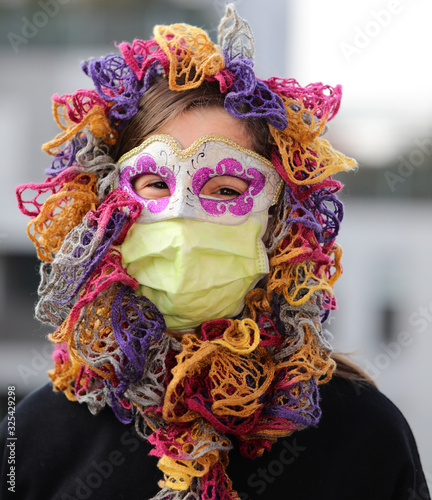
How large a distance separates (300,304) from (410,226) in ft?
38.5

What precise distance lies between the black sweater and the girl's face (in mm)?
742

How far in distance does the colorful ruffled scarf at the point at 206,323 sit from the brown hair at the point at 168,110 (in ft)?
0.12

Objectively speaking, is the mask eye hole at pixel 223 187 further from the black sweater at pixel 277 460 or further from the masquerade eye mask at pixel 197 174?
the black sweater at pixel 277 460

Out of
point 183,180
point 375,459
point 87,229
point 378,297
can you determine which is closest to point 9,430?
point 87,229

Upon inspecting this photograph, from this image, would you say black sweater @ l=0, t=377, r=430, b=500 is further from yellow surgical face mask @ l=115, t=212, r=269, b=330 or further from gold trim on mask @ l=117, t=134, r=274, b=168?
gold trim on mask @ l=117, t=134, r=274, b=168

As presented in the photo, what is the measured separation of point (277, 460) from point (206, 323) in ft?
1.57

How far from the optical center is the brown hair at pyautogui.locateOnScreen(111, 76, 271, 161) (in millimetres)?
1907

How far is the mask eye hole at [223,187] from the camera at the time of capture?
74.5 inches

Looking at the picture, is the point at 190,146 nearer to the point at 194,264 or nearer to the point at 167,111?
the point at 167,111

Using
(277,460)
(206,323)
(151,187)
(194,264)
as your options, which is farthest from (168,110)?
(277,460)

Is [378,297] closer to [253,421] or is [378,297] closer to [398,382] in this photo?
[398,382]

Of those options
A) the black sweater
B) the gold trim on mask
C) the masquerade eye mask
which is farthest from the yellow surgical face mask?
the black sweater

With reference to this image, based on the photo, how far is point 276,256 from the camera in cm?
190

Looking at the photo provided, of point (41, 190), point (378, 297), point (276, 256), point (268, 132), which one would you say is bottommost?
point (378, 297)
